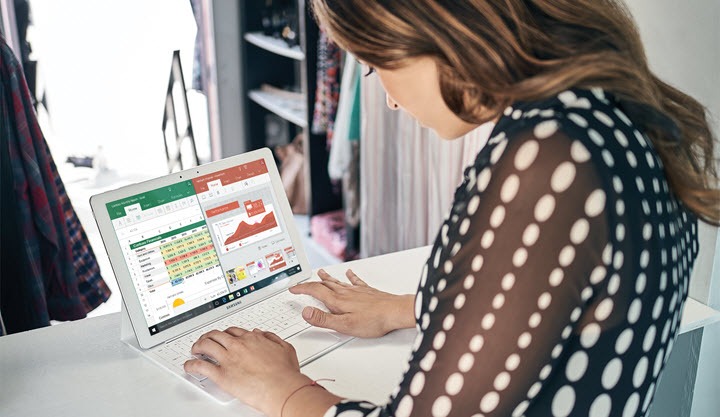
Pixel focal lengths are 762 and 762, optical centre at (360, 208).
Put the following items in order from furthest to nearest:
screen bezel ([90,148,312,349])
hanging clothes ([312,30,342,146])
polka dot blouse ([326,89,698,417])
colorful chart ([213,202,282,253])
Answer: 1. hanging clothes ([312,30,342,146])
2. colorful chart ([213,202,282,253])
3. screen bezel ([90,148,312,349])
4. polka dot blouse ([326,89,698,417])

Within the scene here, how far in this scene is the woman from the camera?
2.29ft

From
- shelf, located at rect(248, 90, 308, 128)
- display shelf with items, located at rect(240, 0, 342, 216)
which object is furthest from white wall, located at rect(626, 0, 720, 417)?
shelf, located at rect(248, 90, 308, 128)

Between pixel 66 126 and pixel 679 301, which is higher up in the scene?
pixel 679 301

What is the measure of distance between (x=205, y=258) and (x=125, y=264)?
0.14 m

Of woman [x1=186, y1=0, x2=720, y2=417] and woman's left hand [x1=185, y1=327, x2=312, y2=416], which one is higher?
woman [x1=186, y1=0, x2=720, y2=417]

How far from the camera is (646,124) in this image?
79cm

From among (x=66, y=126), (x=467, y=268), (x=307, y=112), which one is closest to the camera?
(x=467, y=268)

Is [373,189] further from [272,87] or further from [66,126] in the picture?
[66,126]

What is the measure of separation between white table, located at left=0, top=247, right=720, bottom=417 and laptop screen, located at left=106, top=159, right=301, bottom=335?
4.1 inches

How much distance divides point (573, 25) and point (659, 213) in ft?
0.71

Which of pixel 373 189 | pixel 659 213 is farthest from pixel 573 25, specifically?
pixel 373 189

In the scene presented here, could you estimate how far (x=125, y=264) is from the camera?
48.5 inches

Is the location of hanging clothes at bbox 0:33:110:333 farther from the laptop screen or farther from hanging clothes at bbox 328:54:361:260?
hanging clothes at bbox 328:54:361:260

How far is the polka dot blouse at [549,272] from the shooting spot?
694 millimetres
